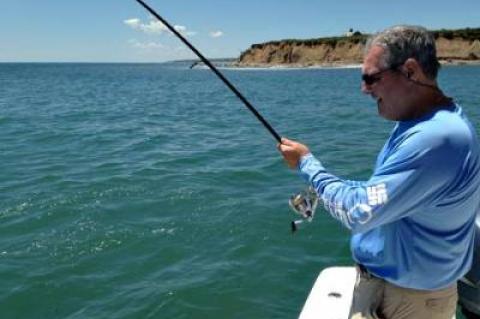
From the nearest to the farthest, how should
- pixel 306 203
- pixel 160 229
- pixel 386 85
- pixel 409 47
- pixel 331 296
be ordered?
pixel 409 47 → pixel 386 85 → pixel 306 203 → pixel 331 296 → pixel 160 229

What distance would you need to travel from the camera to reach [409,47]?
101 inches

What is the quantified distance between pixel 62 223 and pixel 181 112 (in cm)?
1738

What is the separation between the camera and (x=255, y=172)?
11594 millimetres

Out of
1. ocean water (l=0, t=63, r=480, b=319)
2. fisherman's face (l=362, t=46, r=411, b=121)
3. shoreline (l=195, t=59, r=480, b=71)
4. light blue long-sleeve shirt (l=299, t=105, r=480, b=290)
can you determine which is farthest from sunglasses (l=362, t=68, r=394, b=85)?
shoreline (l=195, t=59, r=480, b=71)

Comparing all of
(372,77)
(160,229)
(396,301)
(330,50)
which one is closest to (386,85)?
(372,77)

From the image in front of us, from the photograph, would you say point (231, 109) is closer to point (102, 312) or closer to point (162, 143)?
point (162, 143)

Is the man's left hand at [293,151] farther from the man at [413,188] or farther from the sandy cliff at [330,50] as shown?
the sandy cliff at [330,50]

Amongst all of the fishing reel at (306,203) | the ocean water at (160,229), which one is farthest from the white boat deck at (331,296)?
the ocean water at (160,229)

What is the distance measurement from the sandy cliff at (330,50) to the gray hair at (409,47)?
9097 centimetres

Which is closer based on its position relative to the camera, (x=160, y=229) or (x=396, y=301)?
(x=396, y=301)

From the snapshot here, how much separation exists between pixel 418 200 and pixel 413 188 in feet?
0.24

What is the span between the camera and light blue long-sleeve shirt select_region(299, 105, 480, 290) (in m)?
2.44

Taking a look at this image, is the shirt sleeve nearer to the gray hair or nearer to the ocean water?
the gray hair

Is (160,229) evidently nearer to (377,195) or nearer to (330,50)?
(377,195)
